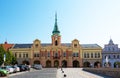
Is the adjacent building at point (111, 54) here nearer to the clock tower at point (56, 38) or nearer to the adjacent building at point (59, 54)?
the adjacent building at point (59, 54)

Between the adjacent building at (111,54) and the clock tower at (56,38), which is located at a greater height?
the clock tower at (56,38)

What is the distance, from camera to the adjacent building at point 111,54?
103m

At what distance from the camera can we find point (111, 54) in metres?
103

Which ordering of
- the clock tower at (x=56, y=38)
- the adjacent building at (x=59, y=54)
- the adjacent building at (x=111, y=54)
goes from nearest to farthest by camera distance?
the adjacent building at (x=111, y=54)
the adjacent building at (x=59, y=54)
the clock tower at (x=56, y=38)

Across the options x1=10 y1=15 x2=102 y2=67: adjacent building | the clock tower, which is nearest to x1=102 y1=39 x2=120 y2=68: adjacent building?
x1=10 y1=15 x2=102 y2=67: adjacent building

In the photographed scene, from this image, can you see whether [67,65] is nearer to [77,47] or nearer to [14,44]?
[77,47]

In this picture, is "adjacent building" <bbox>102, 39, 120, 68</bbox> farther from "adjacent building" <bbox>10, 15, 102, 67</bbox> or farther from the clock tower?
the clock tower

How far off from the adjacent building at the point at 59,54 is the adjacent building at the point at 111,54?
6.39ft

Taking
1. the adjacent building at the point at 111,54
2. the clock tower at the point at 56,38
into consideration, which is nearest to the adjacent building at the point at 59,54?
the clock tower at the point at 56,38

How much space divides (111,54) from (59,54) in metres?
20.6

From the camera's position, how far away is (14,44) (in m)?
112

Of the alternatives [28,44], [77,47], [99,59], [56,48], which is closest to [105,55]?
[99,59]

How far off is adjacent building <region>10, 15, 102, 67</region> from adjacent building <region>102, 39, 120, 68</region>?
1.95 m

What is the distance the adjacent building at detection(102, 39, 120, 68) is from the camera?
337 ft
